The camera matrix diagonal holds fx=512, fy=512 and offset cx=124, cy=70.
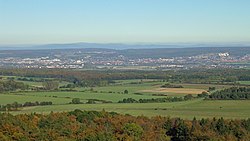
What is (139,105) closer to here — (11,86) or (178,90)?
(178,90)

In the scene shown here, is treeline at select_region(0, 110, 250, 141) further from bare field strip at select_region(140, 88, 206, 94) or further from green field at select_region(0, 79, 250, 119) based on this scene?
bare field strip at select_region(140, 88, 206, 94)

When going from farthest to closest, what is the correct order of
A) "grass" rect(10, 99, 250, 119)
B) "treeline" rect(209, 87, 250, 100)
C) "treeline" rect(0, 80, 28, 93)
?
"treeline" rect(0, 80, 28, 93)
"treeline" rect(209, 87, 250, 100)
"grass" rect(10, 99, 250, 119)

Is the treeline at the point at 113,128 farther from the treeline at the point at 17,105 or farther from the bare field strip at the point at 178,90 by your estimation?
the bare field strip at the point at 178,90

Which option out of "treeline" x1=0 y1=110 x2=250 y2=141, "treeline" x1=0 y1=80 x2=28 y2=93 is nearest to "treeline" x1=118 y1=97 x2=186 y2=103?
"treeline" x1=0 y1=110 x2=250 y2=141

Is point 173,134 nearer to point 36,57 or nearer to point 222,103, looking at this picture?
point 222,103

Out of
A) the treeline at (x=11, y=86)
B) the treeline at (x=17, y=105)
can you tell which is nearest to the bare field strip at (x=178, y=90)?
the treeline at (x=17, y=105)

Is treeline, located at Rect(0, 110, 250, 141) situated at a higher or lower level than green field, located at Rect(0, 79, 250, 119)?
higher
